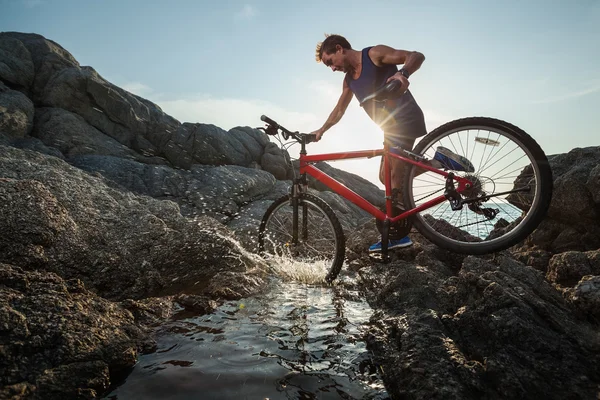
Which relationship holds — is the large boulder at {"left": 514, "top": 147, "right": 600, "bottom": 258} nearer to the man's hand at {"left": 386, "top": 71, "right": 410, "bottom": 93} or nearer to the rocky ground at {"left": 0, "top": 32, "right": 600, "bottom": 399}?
the rocky ground at {"left": 0, "top": 32, "right": 600, "bottom": 399}

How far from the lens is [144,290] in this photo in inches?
168

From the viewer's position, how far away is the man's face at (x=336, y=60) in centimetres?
479

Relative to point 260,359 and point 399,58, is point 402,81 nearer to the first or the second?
point 399,58

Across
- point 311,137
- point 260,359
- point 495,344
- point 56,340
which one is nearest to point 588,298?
point 495,344

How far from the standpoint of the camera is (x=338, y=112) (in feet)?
18.3

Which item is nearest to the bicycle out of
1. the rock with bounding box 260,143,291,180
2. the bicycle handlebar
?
the bicycle handlebar

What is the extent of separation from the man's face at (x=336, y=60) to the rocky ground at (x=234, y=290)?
3.00m

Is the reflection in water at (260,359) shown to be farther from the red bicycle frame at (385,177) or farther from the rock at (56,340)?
the red bicycle frame at (385,177)

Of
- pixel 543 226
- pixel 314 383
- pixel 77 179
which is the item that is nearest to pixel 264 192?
pixel 77 179

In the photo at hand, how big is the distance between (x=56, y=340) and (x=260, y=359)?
125 centimetres

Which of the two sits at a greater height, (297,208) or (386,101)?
(386,101)

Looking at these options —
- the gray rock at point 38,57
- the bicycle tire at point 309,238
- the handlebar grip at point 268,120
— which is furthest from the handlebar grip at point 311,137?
the gray rock at point 38,57

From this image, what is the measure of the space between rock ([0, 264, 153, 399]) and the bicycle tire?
9.42 ft

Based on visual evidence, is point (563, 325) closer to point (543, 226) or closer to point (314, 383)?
point (314, 383)
